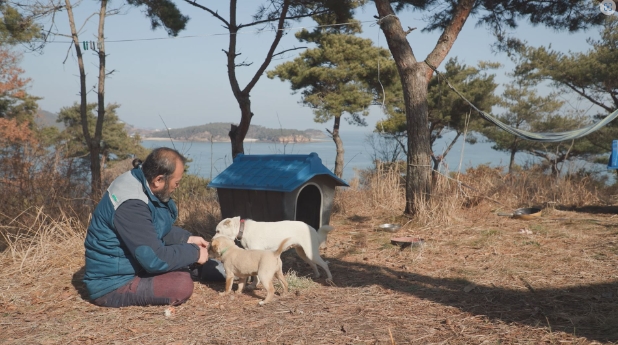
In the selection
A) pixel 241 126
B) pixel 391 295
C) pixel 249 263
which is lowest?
pixel 391 295

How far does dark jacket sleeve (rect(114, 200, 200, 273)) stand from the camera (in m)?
3.88

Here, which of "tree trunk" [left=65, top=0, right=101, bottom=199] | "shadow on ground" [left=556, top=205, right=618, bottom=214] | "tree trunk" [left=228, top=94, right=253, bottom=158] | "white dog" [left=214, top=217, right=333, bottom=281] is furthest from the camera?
"tree trunk" [left=65, top=0, right=101, bottom=199]

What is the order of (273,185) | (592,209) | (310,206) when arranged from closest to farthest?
(273,185) < (310,206) < (592,209)

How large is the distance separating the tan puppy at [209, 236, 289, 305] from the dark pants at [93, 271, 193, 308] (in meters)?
0.42

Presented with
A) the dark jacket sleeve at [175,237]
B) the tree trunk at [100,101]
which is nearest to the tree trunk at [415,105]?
the dark jacket sleeve at [175,237]

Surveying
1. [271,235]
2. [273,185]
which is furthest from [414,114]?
[271,235]

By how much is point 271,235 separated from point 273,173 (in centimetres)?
182

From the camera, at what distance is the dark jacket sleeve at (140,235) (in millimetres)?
→ 3883

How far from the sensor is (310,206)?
7617mm

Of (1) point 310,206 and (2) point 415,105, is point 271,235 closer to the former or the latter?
(1) point 310,206

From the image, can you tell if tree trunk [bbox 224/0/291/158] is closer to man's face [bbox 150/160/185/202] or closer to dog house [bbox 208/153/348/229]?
dog house [bbox 208/153/348/229]

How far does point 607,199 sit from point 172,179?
8.13 meters

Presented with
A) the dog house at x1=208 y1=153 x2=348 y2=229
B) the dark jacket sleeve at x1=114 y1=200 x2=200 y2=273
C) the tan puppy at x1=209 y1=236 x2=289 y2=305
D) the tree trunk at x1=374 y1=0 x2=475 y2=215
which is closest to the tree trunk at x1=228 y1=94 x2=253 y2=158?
the dog house at x1=208 y1=153 x2=348 y2=229

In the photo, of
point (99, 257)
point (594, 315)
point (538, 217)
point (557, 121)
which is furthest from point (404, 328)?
point (557, 121)
